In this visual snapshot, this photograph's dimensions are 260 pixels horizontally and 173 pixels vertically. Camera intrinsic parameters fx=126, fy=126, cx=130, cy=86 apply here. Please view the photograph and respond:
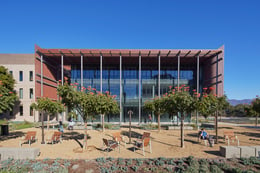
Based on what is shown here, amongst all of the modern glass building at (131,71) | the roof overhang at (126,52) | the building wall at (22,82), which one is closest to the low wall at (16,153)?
the modern glass building at (131,71)

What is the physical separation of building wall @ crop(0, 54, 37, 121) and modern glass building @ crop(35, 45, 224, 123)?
289 centimetres

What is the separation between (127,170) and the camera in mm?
5000

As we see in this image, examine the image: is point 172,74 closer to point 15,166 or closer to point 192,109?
point 192,109

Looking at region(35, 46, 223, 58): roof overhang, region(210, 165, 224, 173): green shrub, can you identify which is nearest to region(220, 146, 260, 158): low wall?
region(210, 165, 224, 173): green shrub

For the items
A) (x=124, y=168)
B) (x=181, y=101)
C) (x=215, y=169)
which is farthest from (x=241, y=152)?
(x=124, y=168)

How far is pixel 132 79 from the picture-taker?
88.2ft

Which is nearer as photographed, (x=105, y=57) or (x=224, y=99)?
(x=224, y=99)

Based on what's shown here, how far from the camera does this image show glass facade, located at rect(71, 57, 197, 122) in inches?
1016

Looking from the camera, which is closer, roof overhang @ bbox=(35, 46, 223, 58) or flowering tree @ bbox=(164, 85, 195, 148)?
flowering tree @ bbox=(164, 85, 195, 148)

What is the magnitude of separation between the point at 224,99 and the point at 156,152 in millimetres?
8620

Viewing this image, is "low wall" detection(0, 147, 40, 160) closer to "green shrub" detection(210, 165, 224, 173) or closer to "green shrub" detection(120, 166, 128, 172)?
"green shrub" detection(120, 166, 128, 172)

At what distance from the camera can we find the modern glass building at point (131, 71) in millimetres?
22625

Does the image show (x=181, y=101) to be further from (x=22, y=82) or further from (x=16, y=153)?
(x=22, y=82)

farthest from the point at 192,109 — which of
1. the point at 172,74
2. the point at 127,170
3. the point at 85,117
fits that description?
the point at 172,74
